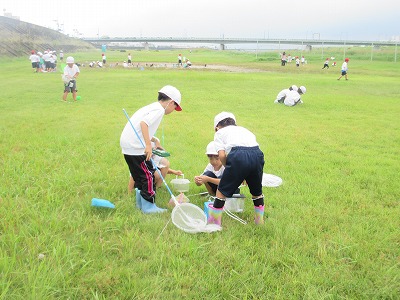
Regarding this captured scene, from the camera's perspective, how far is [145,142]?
3451mm

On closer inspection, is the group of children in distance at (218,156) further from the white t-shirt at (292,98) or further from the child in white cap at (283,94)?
the child in white cap at (283,94)

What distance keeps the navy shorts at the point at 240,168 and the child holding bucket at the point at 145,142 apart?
2.72 ft

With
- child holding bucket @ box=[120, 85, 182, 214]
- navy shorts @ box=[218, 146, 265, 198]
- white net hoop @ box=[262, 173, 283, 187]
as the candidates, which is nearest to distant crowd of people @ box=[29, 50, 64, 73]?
child holding bucket @ box=[120, 85, 182, 214]

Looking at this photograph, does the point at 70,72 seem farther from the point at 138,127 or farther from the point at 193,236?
the point at 193,236

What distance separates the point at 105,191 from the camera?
4043mm

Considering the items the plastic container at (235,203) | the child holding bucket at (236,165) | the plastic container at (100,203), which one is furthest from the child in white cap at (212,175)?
the plastic container at (100,203)

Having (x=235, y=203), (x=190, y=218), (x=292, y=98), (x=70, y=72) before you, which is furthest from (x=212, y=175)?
(x=70, y=72)

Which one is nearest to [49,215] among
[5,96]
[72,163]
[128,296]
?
[128,296]

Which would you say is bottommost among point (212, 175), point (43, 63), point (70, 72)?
point (212, 175)

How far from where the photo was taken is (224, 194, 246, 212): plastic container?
11.8ft

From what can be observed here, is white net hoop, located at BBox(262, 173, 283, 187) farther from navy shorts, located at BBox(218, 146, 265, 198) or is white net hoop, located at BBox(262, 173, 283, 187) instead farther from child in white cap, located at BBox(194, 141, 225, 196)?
navy shorts, located at BBox(218, 146, 265, 198)

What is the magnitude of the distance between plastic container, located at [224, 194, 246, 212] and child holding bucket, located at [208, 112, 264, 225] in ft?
0.93

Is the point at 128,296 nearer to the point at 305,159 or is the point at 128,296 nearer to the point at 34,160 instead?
the point at 34,160

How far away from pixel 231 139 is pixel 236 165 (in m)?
0.27
